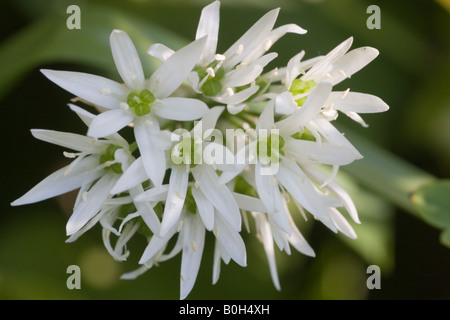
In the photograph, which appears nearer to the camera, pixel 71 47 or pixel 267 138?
pixel 267 138

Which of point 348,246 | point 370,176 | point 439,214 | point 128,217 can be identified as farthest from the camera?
point 348,246

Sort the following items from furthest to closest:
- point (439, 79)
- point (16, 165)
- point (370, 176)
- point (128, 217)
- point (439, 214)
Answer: point (439, 79) < point (16, 165) < point (370, 176) < point (439, 214) < point (128, 217)

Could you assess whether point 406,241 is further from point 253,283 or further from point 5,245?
point 5,245

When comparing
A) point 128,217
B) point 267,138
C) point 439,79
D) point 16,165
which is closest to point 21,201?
point 128,217

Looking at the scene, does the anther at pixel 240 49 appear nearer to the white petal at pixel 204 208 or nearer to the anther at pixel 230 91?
the anther at pixel 230 91

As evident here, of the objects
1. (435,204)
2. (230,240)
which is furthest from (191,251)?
(435,204)

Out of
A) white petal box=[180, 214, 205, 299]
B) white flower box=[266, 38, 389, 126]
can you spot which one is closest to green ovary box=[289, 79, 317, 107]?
white flower box=[266, 38, 389, 126]

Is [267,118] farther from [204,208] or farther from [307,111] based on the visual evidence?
[204,208]

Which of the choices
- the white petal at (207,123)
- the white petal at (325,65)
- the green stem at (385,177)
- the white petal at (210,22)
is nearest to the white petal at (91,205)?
the white petal at (207,123)
